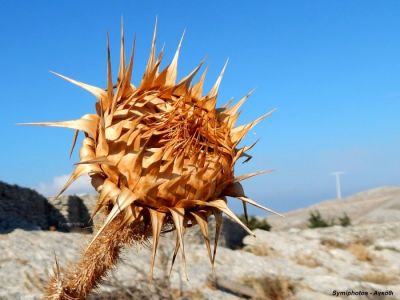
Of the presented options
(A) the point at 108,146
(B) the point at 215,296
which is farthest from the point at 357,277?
(A) the point at 108,146

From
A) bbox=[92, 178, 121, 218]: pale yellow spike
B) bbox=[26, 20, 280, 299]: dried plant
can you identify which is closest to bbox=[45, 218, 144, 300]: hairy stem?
bbox=[26, 20, 280, 299]: dried plant

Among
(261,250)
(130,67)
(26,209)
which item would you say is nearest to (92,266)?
(130,67)

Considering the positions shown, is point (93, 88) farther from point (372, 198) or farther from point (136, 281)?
point (372, 198)

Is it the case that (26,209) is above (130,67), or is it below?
above

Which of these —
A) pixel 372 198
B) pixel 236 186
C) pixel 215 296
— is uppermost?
A: pixel 372 198

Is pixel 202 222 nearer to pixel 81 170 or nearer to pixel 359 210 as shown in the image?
pixel 81 170

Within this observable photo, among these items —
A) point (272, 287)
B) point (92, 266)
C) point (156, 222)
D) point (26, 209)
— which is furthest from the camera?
point (26, 209)

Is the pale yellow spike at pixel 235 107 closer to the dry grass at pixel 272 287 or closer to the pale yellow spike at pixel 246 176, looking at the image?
the pale yellow spike at pixel 246 176

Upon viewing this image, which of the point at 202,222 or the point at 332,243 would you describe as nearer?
the point at 202,222
